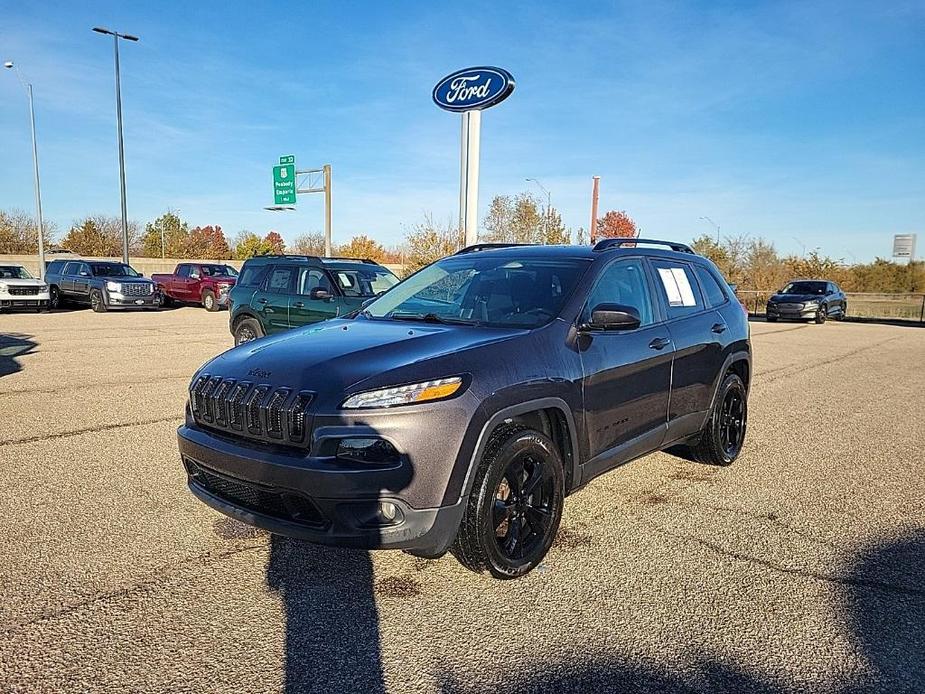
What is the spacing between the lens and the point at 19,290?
21.1 meters

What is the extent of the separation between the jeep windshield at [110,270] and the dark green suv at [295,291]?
14.7 metres

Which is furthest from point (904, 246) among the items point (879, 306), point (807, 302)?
point (807, 302)

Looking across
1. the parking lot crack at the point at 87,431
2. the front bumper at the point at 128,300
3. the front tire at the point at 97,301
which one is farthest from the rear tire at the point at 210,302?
the parking lot crack at the point at 87,431

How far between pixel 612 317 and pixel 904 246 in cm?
4629

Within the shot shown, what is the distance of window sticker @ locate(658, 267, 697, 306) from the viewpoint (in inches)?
194

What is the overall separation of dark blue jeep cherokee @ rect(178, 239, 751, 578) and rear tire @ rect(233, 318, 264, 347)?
6.71m

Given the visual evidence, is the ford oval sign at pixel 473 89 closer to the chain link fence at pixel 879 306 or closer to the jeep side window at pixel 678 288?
the jeep side window at pixel 678 288

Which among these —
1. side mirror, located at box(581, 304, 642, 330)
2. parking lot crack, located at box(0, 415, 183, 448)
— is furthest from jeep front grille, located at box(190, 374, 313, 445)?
parking lot crack, located at box(0, 415, 183, 448)

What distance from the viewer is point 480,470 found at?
10.5 ft

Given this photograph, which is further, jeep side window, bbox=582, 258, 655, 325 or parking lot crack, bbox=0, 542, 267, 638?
jeep side window, bbox=582, 258, 655, 325

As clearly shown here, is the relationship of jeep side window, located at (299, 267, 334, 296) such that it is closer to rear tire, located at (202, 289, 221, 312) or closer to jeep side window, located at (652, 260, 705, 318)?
jeep side window, located at (652, 260, 705, 318)

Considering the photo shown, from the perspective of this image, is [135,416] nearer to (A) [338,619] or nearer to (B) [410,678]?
(A) [338,619]

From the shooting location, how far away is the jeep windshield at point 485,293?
13.3 feet

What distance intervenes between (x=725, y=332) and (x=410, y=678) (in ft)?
13.0
